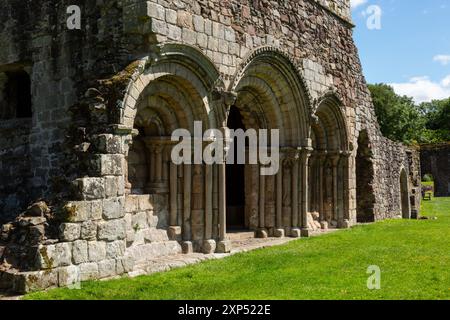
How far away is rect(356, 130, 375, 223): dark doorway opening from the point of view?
16.7 m

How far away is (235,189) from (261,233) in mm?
2557

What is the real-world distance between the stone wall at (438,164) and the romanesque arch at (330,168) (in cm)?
2660

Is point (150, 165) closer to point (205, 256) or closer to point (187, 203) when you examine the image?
point (187, 203)

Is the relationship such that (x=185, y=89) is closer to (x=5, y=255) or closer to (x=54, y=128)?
(x=54, y=128)

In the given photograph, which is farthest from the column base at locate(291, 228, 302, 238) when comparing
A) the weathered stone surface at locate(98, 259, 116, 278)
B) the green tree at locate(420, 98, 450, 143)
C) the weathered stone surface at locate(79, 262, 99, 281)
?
A: the green tree at locate(420, 98, 450, 143)

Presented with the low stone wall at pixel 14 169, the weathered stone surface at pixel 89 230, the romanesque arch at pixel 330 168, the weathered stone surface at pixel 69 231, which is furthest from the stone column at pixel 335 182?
the weathered stone surface at pixel 69 231

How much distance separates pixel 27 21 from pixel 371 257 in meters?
7.75

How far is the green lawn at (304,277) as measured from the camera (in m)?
6.30

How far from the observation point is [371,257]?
9.26 metres

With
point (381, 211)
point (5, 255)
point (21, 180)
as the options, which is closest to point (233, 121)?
point (21, 180)

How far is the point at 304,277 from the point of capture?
7379 millimetres

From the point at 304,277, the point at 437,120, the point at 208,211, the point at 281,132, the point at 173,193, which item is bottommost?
the point at 304,277

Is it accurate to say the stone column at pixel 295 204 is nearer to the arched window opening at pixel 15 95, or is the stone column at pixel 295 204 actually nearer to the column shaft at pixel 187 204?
the column shaft at pixel 187 204

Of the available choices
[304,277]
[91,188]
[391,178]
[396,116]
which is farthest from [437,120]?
[91,188]
